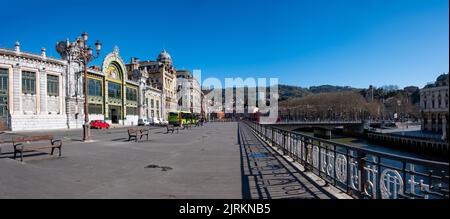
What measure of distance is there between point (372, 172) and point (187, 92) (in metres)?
100

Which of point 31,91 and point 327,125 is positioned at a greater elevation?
point 31,91

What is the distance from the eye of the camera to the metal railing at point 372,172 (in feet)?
11.0

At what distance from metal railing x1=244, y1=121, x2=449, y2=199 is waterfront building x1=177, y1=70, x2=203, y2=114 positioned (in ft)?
302

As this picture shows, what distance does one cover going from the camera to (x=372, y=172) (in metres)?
4.64

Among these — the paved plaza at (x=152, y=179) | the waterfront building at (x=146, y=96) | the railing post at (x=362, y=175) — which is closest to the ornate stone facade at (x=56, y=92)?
the waterfront building at (x=146, y=96)

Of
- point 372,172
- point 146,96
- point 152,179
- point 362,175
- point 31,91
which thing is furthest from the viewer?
point 146,96

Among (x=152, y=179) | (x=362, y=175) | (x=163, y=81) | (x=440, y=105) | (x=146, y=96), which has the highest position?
(x=163, y=81)

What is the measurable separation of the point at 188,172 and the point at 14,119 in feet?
118

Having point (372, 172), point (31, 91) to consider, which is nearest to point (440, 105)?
point (372, 172)

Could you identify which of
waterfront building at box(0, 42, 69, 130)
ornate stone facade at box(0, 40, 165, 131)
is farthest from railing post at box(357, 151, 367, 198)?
waterfront building at box(0, 42, 69, 130)

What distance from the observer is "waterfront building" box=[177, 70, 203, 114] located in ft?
327

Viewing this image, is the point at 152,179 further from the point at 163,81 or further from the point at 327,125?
the point at 327,125

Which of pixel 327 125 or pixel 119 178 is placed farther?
pixel 327 125
